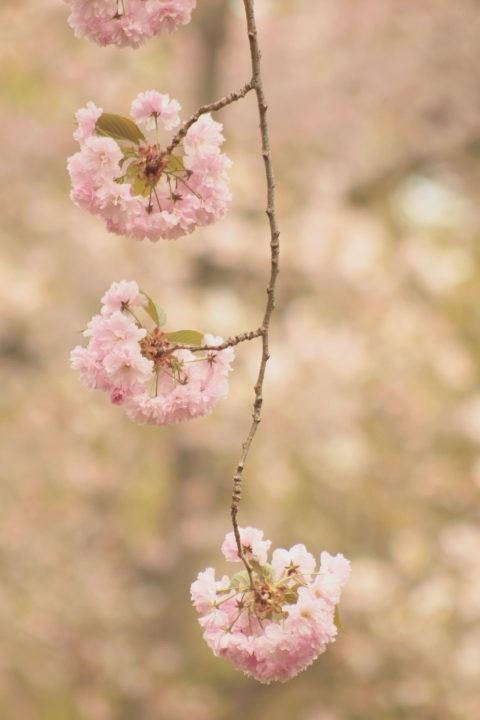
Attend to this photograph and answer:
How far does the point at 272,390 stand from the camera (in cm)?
396

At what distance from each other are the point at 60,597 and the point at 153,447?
3.18ft

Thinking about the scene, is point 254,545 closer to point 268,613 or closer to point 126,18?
point 268,613

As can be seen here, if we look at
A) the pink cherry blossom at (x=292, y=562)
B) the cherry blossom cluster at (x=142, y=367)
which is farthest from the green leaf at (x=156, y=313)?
the pink cherry blossom at (x=292, y=562)

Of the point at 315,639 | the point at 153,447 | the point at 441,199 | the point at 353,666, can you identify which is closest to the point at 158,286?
the point at 153,447

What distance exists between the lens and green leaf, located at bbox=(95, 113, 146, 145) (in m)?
0.85

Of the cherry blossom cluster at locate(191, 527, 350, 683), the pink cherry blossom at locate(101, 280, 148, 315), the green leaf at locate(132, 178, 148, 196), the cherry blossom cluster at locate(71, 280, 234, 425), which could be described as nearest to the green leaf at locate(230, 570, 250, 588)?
the cherry blossom cluster at locate(191, 527, 350, 683)

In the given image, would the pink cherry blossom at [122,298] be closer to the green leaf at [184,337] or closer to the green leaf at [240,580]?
the green leaf at [184,337]

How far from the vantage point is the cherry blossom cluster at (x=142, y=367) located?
0.84 metres

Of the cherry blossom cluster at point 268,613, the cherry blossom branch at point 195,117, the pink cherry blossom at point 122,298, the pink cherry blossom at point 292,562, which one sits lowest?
the cherry blossom cluster at point 268,613

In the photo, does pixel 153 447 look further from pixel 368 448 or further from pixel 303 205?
pixel 303 205

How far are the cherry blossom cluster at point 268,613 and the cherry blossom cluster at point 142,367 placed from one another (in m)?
0.15

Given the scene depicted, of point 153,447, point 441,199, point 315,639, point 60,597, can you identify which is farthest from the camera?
point 441,199

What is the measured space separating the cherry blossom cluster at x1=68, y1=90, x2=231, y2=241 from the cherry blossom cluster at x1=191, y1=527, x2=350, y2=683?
0.33 m

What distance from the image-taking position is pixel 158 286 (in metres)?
4.22
